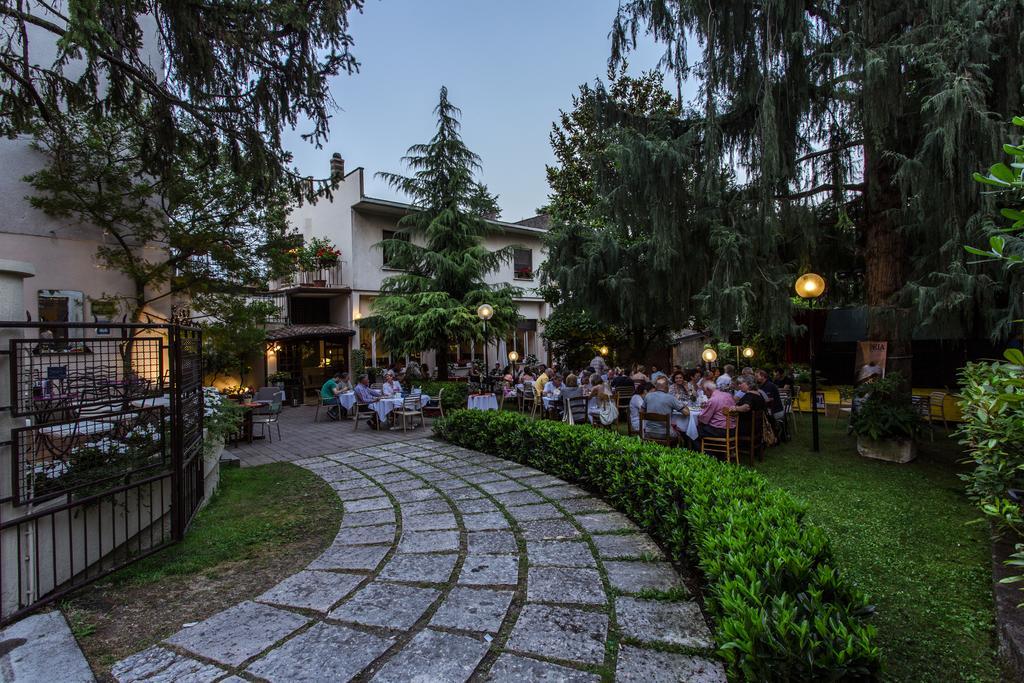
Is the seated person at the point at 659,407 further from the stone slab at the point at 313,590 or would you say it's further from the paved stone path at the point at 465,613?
the stone slab at the point at 313,590

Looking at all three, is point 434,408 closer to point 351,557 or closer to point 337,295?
point 351,557

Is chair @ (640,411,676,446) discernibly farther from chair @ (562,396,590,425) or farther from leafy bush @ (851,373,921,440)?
leafy bush @ (851,373,921,440)

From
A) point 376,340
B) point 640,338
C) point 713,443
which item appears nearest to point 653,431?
point 713,443

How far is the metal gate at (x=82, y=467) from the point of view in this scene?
3.04m

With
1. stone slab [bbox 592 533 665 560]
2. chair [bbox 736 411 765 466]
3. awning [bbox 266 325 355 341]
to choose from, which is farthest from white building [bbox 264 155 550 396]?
stone slab [bbox 592 533 665 560]

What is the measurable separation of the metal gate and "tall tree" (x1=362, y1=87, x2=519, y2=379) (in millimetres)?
9096

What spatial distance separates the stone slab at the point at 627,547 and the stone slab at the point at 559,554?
0.14 m

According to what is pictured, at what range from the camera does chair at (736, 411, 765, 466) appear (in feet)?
23.4

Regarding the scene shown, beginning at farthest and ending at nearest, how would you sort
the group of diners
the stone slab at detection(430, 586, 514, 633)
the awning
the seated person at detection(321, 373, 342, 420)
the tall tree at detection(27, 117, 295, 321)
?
the awning → the seated person at detection(321, 373, 342, 420) → the tall tree at detection(27, 117, 295, 321) → the group of diners → the stone slab at detection(430, 586, 514, 633)

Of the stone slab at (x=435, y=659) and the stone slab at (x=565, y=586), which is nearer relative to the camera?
the stone slab at (x=435, y=659)

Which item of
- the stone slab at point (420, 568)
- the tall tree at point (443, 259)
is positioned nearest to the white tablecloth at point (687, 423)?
the stone slab at point (420, 568)

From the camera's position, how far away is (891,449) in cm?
684

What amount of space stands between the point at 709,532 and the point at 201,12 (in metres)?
6.87

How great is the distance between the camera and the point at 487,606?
9.88ft
